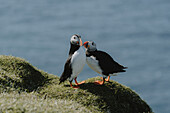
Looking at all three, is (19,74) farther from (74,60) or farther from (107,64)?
(107,64)

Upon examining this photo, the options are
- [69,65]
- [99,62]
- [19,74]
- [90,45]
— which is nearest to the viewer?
[69,65]

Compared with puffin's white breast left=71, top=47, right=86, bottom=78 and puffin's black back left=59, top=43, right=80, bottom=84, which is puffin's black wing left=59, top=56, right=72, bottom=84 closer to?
puffin's black back left=59, top=43, right=80, bottom=84

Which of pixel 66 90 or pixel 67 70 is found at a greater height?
pixel 67 70

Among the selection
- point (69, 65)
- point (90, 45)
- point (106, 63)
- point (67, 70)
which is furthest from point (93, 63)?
point (67, 70)

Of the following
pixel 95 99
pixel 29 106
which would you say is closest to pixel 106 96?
pixel 95 99

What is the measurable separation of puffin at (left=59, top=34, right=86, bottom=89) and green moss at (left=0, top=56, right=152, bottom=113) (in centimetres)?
75

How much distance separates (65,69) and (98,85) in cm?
189

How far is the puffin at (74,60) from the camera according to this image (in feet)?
42.6

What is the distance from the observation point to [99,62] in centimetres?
1353

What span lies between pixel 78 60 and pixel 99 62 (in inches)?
45.4

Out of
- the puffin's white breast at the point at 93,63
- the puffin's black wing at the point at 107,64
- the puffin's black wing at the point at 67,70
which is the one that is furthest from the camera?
the puffin's black wing at the point at 107,64

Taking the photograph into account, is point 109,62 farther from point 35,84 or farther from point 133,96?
point 35,84

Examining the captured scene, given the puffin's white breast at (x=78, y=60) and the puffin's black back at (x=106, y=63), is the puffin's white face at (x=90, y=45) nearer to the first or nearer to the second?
the puffin's black back at (x=106, y=63)

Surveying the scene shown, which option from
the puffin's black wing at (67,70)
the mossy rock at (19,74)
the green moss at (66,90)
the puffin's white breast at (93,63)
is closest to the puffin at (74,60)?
the puffin's black wing at (67,70)
